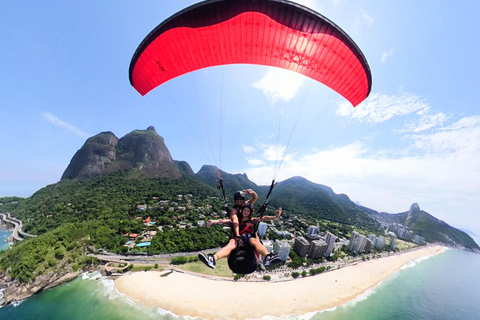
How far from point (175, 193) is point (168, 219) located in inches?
739

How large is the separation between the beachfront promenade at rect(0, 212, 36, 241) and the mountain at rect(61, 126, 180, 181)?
16847mm

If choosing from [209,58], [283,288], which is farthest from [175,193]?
[209,58]

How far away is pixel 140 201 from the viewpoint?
1522 inches

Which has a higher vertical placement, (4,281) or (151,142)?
(151,142)

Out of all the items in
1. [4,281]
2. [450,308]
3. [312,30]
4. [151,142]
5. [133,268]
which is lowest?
[450,308]

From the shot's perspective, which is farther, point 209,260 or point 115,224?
point 115,224

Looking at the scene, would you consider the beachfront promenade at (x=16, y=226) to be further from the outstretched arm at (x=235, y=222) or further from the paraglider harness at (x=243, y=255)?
the outstretched arm at (x=235, y=222)

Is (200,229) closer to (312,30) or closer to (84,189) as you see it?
(312,30)

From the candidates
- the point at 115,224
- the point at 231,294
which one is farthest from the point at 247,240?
the point at 115,224

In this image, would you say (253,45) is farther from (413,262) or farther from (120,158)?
(120,158)

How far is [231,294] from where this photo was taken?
1548cm

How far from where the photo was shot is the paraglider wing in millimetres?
3852

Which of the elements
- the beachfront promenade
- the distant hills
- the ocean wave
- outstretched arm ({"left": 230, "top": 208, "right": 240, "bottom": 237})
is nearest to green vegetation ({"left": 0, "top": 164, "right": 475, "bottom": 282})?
the distant hills

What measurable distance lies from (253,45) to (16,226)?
54854 mm
